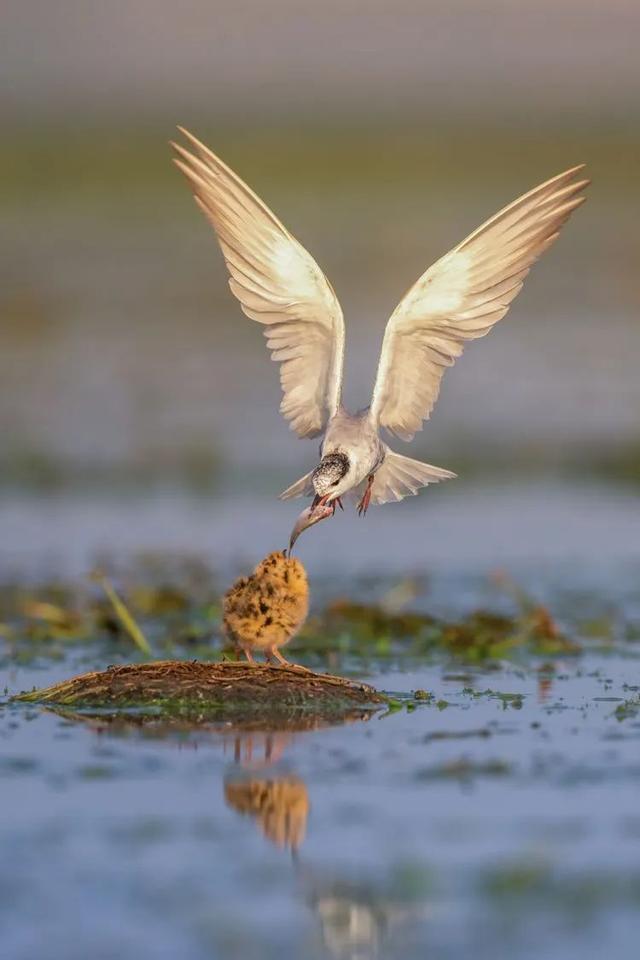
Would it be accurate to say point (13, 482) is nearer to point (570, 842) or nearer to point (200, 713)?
point (200, 713)

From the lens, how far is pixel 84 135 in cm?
4656

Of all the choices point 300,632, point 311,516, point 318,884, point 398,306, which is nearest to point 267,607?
point 311,516

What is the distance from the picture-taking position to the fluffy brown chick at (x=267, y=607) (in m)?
9.67

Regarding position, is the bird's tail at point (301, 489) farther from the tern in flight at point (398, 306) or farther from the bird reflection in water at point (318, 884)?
the bird reflection in water at point (318, 884)

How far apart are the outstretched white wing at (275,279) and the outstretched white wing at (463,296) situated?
27cm

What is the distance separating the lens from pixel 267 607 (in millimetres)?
9664

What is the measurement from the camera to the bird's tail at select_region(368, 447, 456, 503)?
33.2 ft

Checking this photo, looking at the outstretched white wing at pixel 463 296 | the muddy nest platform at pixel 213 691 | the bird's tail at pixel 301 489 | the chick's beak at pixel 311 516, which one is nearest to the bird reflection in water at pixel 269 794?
the muddy nest platform at pixel 213 691

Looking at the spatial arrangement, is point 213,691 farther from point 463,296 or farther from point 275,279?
point 463,296

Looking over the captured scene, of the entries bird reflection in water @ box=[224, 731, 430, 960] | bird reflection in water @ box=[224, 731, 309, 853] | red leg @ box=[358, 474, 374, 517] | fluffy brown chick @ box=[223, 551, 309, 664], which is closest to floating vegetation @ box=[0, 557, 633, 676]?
fluffy brown chick @ box=[223, 551, 309, 664]

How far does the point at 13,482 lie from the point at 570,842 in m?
9.44

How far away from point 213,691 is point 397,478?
4.91 ft

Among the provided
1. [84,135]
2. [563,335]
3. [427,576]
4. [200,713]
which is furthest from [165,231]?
[200,713]

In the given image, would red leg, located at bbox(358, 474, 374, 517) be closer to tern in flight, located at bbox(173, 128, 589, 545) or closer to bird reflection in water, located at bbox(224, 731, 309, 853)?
tern in flight, located at bbox(173, 128, 589, 545)
